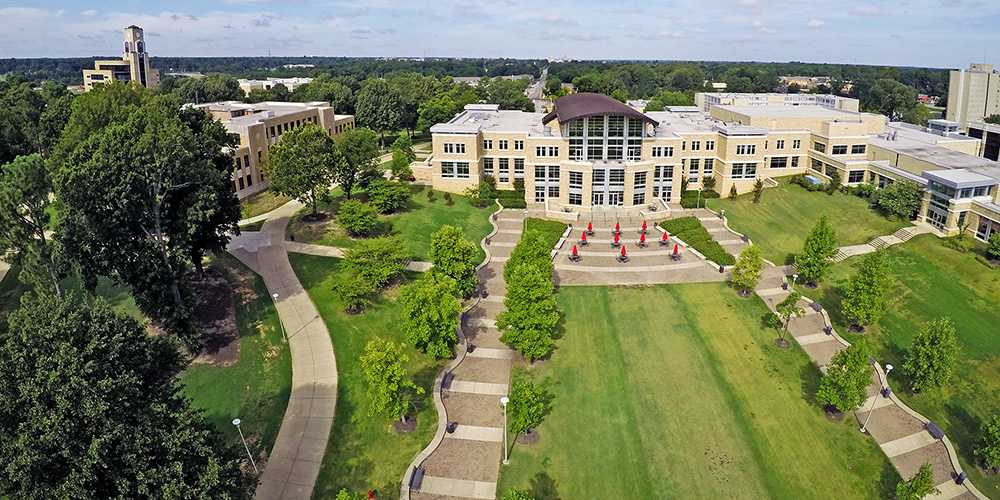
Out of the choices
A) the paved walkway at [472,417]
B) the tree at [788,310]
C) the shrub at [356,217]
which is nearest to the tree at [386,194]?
the shrub at [356,217]

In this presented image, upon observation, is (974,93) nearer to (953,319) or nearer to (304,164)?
(953,319)

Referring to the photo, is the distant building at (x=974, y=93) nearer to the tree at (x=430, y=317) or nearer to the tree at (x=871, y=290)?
the tree at (x=871, y=290)

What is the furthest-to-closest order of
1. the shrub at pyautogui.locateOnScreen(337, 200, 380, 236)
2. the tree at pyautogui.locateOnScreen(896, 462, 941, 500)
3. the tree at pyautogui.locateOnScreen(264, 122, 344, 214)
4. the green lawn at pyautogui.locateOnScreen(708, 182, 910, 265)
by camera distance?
the tree at pyautogui.locateOnScreen(264, 122, 344, 214), the green lawn at pyautogui.locateOnScreen(708, 182, 910, 265), the shrub at pyautogui.locateOnScreen(337, 200, 380, 236), the tree at pyautogui.locateOnScreen(896, 462, 941, 500)

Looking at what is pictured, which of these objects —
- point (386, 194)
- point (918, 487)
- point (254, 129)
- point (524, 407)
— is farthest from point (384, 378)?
point (254, 129)

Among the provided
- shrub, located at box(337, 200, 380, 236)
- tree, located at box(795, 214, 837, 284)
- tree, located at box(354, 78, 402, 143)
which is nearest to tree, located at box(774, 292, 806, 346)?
tree, located at box(795, 214, 837, 284)

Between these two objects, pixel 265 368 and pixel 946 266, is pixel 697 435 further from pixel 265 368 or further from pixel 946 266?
pixel 946 266

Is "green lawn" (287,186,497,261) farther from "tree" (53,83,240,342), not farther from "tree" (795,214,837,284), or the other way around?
"tree" (795,214,837,284)
